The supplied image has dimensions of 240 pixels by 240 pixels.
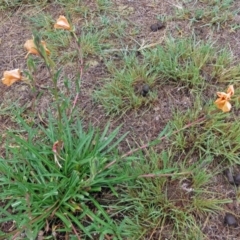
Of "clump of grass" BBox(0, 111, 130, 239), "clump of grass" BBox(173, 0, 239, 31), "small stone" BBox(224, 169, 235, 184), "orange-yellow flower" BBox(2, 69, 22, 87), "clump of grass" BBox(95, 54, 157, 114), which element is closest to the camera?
"orange-yellow flower" BBox(2, 69, 22, 87)

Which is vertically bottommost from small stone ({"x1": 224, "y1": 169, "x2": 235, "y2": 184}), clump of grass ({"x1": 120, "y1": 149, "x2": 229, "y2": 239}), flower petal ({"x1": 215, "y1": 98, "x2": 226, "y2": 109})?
small stone ({"x1": 224, "y1": 169, "x2": 235, "y2": 184})

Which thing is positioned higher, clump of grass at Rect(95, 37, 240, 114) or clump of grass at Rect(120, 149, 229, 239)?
clump of grass at Rect(95, 37, 240, 114)

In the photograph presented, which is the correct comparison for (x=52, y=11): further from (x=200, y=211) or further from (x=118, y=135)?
(x=200, y=211)

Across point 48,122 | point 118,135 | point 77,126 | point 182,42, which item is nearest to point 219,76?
point 182,42

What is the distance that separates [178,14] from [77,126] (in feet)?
3.38

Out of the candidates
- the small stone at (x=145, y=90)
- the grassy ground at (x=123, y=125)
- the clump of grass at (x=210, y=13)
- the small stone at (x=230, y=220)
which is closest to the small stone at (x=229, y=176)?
the grassy ground at (x=123, y=125)

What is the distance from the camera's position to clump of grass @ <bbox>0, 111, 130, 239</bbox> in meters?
1.70

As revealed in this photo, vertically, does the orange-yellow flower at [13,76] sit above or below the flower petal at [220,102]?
above

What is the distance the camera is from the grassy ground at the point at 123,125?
174cm

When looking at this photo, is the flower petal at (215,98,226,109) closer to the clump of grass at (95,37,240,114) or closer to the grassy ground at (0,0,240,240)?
the grassy ground at (0,0,240,240)

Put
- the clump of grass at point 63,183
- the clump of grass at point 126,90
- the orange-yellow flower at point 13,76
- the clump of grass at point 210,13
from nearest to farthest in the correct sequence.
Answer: the orange-yellow flower at point 13,76 < the clump of grass at point 63,183 < the clump of grass at point 126,90 < the clump of grass at point 210,13

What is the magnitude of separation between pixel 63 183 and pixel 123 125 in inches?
19.6

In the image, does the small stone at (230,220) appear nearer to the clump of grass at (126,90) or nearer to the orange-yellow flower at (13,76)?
the clump of grass at (126,90)

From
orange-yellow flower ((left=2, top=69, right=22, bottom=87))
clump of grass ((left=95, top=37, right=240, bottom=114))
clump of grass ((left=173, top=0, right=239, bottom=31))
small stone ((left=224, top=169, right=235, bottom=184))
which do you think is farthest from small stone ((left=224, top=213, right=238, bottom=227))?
clump of grass ((left=173, top=0, right=239, bottom=31))
